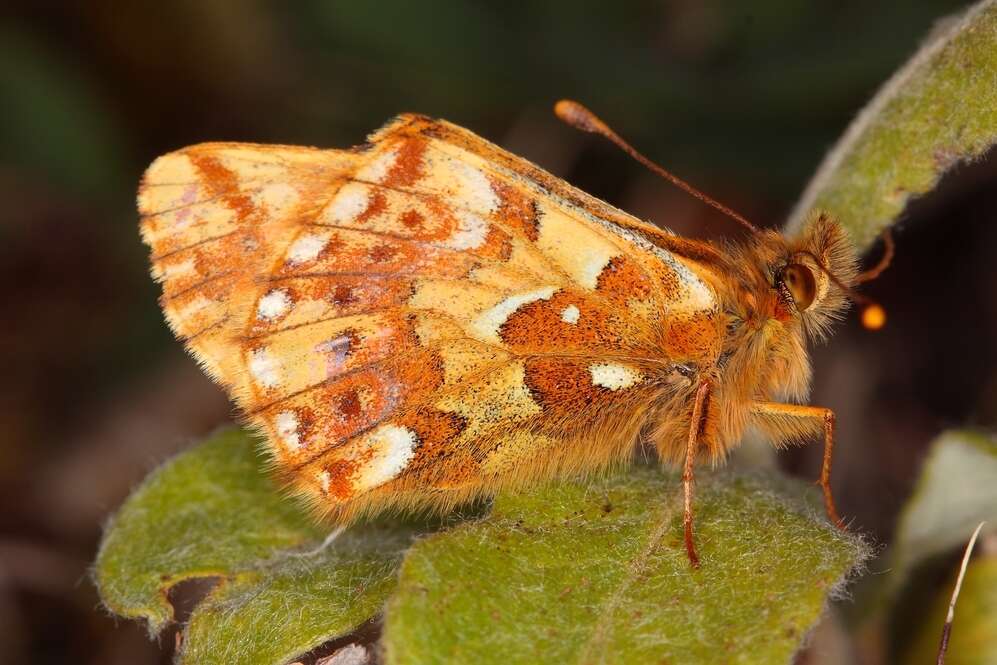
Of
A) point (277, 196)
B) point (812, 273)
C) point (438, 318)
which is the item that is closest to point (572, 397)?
point (438, 318)

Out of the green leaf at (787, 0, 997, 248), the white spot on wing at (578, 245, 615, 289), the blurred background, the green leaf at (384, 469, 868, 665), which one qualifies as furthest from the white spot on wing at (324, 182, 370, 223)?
the blurred background

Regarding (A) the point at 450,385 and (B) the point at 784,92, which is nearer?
(A) the point at 450,385

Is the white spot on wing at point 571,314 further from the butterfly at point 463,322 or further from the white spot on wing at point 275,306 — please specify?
the white spot on wing at point 275,306

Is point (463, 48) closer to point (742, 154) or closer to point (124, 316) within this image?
point (742, 154)

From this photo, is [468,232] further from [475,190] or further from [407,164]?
[407,164]

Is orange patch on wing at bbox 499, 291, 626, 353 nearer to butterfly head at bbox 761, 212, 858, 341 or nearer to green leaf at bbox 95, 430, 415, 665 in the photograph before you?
butterfly head at bbox 761, 212, 858, 341

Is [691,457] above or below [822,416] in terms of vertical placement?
below

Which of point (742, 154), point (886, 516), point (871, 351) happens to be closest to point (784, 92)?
point (742, 154)
